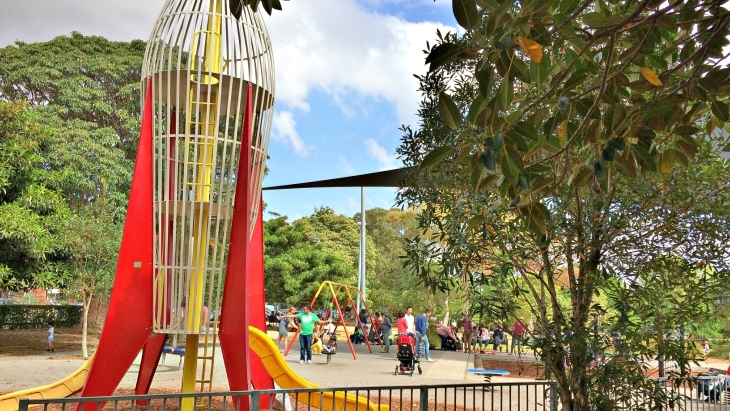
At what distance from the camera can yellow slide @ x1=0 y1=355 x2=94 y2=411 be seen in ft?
25.0

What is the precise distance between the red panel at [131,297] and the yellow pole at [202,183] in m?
0.47

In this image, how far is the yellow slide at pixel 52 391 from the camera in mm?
7633

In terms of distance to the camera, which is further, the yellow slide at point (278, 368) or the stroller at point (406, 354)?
the stroller at point (406, 354)

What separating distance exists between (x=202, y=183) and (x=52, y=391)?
3.32 meters

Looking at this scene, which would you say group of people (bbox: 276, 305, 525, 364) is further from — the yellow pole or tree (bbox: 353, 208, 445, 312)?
the yellow pole

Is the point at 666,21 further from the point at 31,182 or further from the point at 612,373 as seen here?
the point at 31,182

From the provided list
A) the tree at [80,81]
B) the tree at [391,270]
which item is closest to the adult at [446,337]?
the tree at [391,270]

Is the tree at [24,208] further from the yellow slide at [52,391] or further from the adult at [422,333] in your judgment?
the adult at [422,333]

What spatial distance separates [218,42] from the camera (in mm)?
7645

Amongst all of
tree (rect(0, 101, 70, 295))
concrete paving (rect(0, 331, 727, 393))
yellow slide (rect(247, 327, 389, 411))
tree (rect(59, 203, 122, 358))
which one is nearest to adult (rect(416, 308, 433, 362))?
concrete paving (rect(0, 331, 727, 393))

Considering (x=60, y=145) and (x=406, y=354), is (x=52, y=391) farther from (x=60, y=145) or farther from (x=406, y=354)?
(x=60, y=145)

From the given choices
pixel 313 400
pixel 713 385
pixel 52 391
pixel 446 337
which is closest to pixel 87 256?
pixel 52 391

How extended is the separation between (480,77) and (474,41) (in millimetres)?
119

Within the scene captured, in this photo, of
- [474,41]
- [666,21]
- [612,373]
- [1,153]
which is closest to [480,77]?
[474,41]
